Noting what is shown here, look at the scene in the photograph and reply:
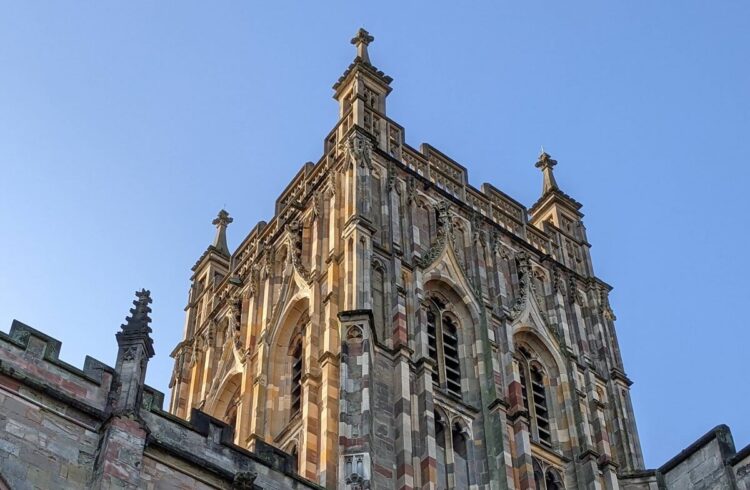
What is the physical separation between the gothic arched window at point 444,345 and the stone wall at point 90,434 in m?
13.0

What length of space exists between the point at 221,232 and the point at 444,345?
15.4 metres

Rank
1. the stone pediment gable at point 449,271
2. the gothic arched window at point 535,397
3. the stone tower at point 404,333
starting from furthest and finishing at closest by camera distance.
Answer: the stone pediment gable at point 449,271 < the gothic arched window at point 535,397 < the stone tower at point 404,333

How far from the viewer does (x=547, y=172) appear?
4891 centimetres

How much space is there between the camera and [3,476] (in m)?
19.8

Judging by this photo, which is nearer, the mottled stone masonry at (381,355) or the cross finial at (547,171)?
the mottled stone masonry at (381,355)

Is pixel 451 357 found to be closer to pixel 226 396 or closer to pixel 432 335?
pixel 432 335

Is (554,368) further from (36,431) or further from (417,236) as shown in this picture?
(36,431)

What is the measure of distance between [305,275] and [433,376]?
17.6 ft

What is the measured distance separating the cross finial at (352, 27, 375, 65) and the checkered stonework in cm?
14

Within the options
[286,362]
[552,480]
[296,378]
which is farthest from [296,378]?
[552,480]

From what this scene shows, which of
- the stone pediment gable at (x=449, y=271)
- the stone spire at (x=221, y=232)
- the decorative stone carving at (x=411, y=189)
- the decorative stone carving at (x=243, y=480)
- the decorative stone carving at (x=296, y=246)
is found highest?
the stone spire at (x=221, y=232)

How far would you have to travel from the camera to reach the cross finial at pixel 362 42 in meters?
44.7

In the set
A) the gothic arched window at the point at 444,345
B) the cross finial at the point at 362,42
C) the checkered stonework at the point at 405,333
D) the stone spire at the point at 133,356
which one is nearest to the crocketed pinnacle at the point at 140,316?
the stone spire at the point at 133,356

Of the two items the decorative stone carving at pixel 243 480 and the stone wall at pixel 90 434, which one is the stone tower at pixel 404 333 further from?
the stone wall at pixel 90 434
